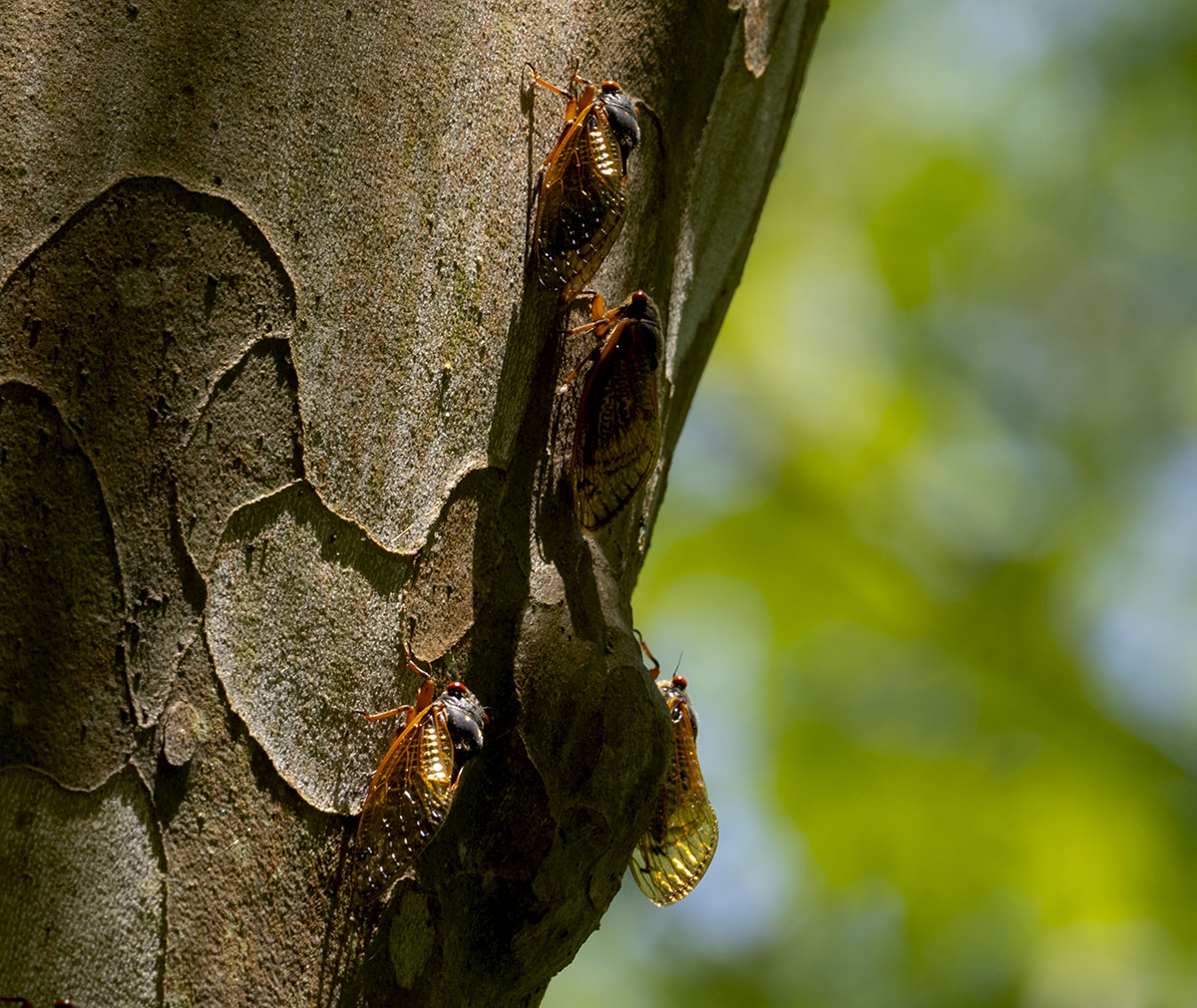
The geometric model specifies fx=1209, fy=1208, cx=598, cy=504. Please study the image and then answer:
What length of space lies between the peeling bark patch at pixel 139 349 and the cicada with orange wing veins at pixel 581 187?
1.01ft

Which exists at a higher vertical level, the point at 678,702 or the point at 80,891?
the point at 678,702

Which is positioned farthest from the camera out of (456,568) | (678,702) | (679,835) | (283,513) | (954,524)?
(954,524)

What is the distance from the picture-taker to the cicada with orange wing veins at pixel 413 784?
914mm

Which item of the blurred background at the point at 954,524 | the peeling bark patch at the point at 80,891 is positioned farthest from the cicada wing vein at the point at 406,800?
the blurred background at the point at 954,524

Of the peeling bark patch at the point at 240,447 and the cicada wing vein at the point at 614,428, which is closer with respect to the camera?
the peeling bark patch at the point at 240,447

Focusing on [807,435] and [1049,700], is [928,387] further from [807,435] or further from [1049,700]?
[1049,700]

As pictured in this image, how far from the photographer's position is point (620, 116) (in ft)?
3.86

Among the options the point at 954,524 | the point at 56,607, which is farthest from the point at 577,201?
the point at 954,524

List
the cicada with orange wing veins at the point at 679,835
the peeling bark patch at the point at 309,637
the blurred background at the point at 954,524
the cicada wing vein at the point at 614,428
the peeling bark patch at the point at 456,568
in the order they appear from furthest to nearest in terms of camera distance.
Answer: the blurred background at the point at 954,524, the cicada with orange wing veins at the point at 679,835, the cicada wing vein at the point at 614,428, the peeling bark patch at the point at 456,568, the peeling bark patch at the point at 309,637

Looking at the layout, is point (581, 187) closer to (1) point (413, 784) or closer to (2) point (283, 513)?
(2) point (283, 513)

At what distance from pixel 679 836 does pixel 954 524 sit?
3132 millimetres

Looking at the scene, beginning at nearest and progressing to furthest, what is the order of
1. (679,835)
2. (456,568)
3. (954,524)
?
(456,568) → (679,835) → (954,524)

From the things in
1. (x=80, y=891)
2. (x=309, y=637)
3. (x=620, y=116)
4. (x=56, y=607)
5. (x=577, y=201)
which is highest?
(x=620, y=116)

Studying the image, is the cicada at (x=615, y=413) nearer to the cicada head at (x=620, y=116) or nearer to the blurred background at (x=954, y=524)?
the cicada head at (x=620, y=116)
